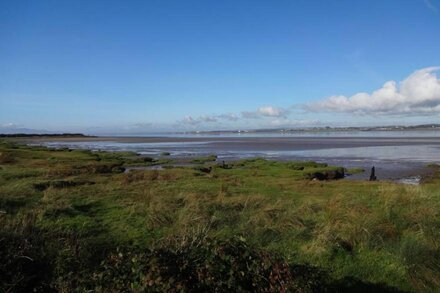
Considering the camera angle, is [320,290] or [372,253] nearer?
[320,290]

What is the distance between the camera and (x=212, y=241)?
686cm

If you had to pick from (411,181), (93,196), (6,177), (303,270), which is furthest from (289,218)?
(411,181)

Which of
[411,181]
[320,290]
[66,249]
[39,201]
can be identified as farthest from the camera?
[411,181]

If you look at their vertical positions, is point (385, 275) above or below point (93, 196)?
below

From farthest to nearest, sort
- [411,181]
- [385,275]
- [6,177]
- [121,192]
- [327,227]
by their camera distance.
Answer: [411,181]
[6,177]
[121,192]
[327,227]
[385,275]

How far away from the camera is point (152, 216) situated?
38.2 feet

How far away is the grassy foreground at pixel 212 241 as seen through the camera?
5938 mm

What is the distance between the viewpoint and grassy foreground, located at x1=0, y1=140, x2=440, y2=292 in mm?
5938

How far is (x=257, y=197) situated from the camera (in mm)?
14867

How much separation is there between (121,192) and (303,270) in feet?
36.6

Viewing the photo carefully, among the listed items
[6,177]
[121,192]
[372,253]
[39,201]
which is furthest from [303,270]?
[6,177]

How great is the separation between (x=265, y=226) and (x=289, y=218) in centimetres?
→ 97

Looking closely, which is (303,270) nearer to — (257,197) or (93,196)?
(257,197)

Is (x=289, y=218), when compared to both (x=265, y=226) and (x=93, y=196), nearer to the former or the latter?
(x=265, y=226)
